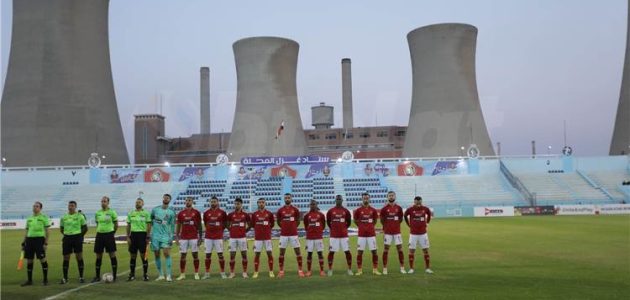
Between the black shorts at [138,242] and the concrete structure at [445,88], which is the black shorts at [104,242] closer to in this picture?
the black shorts at [138,242]

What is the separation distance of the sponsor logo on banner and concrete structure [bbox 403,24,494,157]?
11.3 metres

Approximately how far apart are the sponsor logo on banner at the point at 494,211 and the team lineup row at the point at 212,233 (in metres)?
28.2

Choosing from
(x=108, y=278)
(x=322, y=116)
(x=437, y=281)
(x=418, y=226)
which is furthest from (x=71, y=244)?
(x=322, y=116)

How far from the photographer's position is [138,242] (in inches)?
471

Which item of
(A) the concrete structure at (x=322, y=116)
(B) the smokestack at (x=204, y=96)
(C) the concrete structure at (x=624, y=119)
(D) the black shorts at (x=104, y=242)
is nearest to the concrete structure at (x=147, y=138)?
(B) the smokestack at (x=204, y=96)

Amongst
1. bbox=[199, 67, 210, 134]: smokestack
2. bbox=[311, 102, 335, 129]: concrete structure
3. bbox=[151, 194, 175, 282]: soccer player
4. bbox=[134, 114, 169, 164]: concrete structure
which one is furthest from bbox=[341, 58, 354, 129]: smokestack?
bbox=[151, 194, 175, 282]: soccer player

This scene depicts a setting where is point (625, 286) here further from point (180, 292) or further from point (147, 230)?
point (147, 230)

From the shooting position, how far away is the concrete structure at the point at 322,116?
290 feet

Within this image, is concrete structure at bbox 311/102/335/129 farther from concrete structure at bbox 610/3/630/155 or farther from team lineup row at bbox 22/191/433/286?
team lineup row at bbox 22/191/433/286

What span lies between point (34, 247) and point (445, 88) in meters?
41.6

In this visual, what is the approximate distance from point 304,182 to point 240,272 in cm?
3478

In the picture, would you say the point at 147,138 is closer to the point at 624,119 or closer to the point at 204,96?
the point at 204,96

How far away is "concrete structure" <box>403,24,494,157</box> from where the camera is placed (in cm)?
4872

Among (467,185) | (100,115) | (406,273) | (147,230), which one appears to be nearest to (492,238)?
(406,273)
